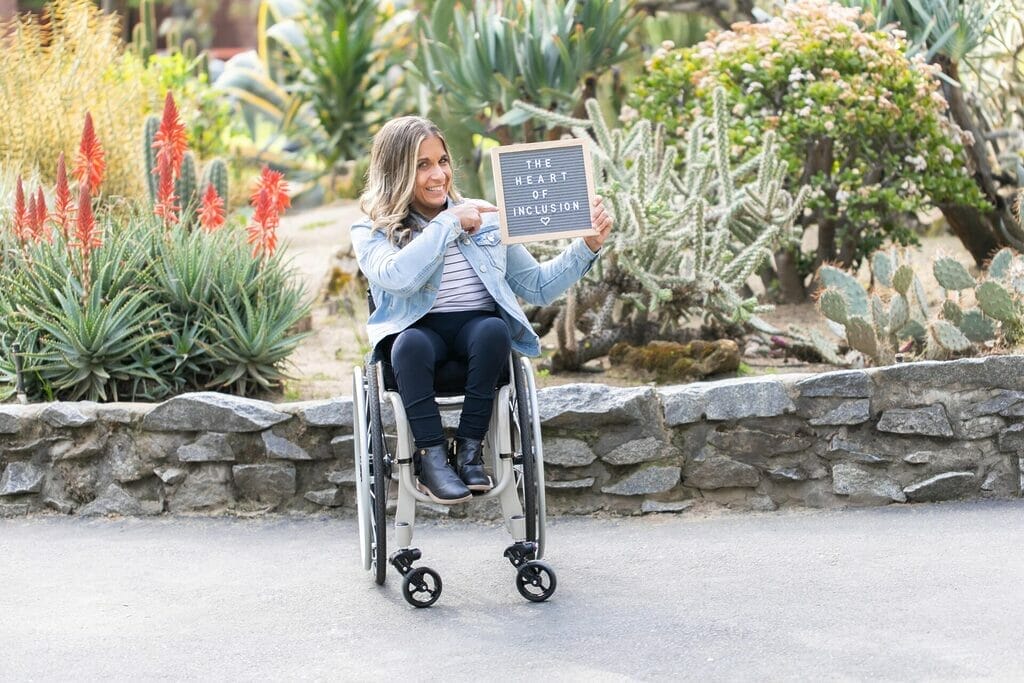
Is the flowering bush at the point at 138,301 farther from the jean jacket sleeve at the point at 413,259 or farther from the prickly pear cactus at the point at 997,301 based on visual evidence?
the prickly pear cactus at the point at 997,301

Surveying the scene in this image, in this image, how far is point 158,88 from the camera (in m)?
11.9

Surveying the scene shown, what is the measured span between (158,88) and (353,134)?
8.97 feet

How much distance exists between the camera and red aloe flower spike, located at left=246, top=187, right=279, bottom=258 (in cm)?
639

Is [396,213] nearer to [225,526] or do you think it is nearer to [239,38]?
[225,526]

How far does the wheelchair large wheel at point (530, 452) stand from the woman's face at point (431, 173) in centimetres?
61

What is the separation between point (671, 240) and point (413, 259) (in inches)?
96.5

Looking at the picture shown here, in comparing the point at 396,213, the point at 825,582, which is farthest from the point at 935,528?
the point at 396,213

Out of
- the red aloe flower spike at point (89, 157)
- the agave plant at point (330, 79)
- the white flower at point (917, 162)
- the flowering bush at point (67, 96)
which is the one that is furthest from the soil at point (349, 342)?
the agave plant at point (330, 79)

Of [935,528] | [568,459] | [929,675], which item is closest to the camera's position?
[929,675]

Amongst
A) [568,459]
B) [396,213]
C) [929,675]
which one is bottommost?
[929,675]

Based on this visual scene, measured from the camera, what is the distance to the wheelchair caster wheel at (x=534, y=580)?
4.45 meters

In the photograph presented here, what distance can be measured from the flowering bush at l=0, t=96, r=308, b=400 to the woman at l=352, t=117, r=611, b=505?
1.68m

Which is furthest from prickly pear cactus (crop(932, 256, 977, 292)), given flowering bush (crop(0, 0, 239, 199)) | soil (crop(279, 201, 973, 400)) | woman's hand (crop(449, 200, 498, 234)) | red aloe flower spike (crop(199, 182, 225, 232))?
flowering bush (crop(0, 0, 239, 199))

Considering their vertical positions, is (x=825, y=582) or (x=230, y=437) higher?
(x=230, y=437)
